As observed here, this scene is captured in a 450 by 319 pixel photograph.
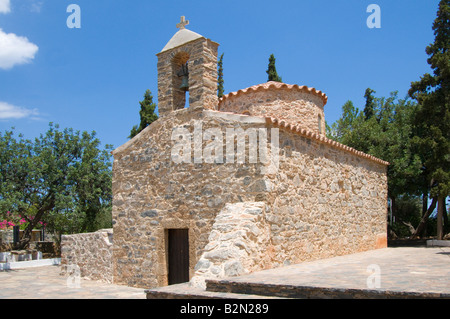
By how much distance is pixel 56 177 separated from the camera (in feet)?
55.7

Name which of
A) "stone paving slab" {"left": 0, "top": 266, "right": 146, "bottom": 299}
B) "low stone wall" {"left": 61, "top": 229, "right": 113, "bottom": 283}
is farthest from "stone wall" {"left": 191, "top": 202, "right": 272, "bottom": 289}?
"low stone wall" {"left": 61, "top": 229, "right": 113, "bottom": 283}

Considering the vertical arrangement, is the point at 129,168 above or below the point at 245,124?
below

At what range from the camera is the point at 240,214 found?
7160mm

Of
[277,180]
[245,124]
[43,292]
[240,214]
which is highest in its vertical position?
[245,124]

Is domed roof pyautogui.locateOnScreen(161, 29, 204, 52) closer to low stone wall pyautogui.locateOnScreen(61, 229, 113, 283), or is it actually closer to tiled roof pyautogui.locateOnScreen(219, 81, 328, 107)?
tiled roof pyautogui.locateOnScreen(219, 81, 328, 107)

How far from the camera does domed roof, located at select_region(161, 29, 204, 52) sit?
8.83 metres

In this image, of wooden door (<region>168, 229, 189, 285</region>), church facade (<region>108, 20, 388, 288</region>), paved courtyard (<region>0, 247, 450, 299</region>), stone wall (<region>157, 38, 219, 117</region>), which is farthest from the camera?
wooden door (<region>168, 229, 189, 285</region>)

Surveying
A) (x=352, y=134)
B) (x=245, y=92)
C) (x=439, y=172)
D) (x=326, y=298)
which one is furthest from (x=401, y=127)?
(x=326, y=298)

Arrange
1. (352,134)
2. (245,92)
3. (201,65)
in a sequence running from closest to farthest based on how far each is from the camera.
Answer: (201,65)
(245,92)
(352,134)

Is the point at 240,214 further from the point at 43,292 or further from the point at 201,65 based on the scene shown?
the point at 43,292

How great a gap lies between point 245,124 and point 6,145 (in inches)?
509

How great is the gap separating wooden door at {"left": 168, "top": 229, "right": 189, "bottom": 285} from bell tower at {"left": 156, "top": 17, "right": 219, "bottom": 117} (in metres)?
2.83

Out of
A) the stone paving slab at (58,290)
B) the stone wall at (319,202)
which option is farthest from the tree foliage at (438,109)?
the stone paving slab at (58,290)
